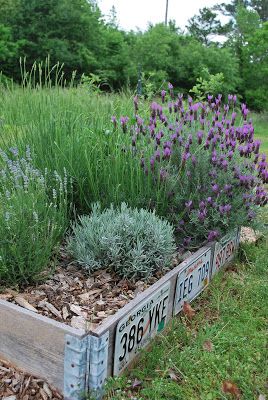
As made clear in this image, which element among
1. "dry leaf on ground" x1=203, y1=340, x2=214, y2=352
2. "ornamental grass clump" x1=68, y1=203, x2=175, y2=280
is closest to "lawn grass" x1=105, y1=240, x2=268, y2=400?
"dry leaf on ground" x1=203, y1=340, x2=214, y2=352

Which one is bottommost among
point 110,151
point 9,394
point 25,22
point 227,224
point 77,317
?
point 9,394

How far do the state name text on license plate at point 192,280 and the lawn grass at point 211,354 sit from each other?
0.08 meters

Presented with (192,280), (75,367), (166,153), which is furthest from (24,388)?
(166,153)

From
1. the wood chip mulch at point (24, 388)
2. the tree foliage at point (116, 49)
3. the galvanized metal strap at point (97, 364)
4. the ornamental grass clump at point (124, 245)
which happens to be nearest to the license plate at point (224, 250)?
the ornamental grass clump at point (124, 245)

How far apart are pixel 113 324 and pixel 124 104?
132 inches

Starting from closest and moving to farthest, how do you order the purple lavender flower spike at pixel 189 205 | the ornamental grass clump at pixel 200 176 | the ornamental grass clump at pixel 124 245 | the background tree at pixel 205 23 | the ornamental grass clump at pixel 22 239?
the ornamental grass clump at pixel 22 239, the ornamental grass clump at pixel 124 245, the purple lavender flower spike at pixel 189 205, the ornamental grass clump at pixel 200 176, the background tree at pixel 205 23

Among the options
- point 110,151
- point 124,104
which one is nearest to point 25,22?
point 124,104

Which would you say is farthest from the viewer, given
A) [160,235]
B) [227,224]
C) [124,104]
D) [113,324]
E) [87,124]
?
[124,104]

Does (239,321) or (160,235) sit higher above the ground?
(160,235)

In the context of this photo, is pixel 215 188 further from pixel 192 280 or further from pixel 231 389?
pixel 231 389

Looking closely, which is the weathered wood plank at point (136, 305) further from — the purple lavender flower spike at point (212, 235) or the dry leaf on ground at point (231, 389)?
the dry leaf on ground at point (231, 389)

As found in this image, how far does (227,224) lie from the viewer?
3277 mm

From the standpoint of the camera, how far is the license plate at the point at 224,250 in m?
3.43

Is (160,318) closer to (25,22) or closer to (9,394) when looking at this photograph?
(9,394)
